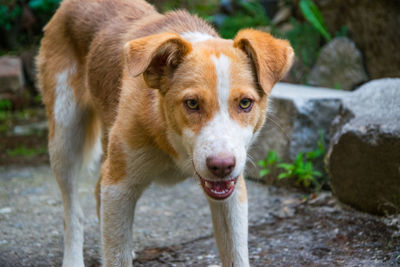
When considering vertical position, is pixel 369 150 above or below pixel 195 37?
below

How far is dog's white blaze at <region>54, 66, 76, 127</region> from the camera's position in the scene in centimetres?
428

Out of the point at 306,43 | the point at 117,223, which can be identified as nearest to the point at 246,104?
the point at 117,223

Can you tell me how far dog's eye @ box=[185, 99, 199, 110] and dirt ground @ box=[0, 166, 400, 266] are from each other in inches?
64.1

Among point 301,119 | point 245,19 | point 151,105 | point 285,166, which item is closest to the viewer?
point 151,105

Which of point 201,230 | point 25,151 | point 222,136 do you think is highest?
point 222,136

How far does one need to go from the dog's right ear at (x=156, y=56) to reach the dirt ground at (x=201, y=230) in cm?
165

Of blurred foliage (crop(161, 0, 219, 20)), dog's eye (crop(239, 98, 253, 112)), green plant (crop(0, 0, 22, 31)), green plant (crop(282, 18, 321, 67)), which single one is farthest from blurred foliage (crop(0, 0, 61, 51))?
dog's eye (crop(239, 98, 253, 112))

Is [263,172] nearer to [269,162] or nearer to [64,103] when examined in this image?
[269,162]

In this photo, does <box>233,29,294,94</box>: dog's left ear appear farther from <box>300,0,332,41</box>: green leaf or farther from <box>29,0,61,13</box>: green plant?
<box>29,0,61,13</box>: green plant

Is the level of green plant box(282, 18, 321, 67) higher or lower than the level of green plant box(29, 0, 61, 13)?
higher

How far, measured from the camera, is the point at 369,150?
438 centimetres

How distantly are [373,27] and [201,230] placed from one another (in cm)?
414

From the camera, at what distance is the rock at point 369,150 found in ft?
14.0

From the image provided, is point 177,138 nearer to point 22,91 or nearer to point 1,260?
point 1,260
